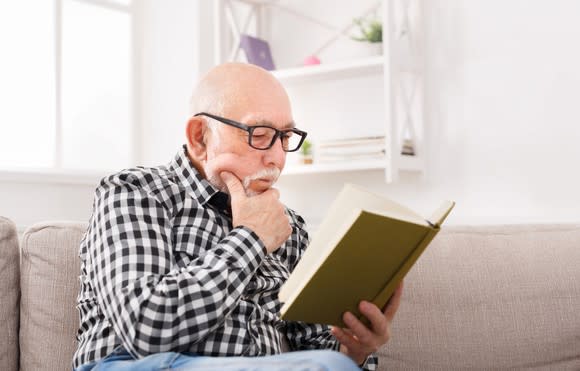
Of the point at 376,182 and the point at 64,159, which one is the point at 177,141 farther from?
the point at 376,182

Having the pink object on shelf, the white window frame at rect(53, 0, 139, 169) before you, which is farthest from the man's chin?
the white window frame at rect(53, 0, 139, 169)

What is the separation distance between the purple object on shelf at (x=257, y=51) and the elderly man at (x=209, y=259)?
1.90 m

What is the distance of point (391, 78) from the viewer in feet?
9.71

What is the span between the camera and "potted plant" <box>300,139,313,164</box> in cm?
322

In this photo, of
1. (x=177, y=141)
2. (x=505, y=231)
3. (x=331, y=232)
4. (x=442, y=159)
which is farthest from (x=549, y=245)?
(x=177, y=141)

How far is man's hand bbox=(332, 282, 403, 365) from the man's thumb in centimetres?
30

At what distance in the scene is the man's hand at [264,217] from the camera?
4.22 feet

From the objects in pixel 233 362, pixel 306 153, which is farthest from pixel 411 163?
pixel 233 362

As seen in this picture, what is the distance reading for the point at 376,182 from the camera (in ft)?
10.5

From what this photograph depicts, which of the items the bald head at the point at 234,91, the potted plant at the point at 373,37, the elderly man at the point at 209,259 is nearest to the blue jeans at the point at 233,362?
the elderly man at the point at 209,259

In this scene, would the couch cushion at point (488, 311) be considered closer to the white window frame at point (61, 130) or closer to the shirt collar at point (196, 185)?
the shirt collar at point (196, 185)

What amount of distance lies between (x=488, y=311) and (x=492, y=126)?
4.37 feet

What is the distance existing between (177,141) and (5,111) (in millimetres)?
793

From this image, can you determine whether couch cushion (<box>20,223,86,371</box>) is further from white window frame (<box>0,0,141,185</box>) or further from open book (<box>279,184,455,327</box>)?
white window frame (<box>0,0,141,185</box>)
